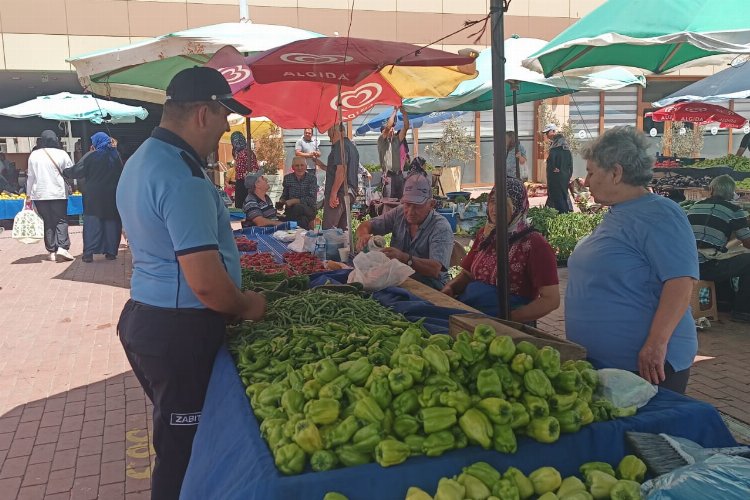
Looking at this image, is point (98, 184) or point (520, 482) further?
point (98, 184)

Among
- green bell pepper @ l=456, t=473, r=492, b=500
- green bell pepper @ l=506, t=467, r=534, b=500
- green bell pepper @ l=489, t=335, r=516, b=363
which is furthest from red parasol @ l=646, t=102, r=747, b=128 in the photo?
green bell pepper @ l=456, t=473, r=492, b=500

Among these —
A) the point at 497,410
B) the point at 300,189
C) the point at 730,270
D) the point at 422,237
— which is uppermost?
the point at 300,189

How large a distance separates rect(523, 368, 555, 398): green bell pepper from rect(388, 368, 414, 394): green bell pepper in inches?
14.6

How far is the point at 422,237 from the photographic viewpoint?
4879 mm

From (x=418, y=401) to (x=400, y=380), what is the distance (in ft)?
0.27

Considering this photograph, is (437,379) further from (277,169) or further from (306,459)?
(277,169)

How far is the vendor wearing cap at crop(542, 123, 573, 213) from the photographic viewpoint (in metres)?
12.4

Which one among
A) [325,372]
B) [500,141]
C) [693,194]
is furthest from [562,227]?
[325,372]

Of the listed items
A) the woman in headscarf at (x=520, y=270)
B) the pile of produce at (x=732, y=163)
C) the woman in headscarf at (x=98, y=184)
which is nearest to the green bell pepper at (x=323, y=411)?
the woman in headscarf at (x=520, y=270)

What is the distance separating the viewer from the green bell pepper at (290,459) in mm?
1765

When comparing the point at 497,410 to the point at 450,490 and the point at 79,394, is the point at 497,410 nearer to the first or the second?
the point at 450,490

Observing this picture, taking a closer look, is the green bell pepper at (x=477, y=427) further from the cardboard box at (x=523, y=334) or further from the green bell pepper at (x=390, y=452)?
the cardboard box at (x=523, y=334)

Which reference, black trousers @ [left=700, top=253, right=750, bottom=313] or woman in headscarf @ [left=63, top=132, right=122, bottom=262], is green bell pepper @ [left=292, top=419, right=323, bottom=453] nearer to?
black trousers @ [left=700, top=253, right=750, bottom=313]

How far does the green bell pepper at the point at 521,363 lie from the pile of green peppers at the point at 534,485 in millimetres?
321
